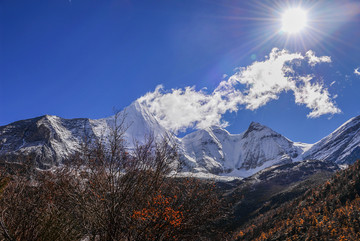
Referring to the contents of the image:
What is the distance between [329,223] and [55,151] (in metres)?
230

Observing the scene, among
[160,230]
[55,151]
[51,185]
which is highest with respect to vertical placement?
[55,151]

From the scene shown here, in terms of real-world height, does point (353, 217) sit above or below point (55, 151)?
below

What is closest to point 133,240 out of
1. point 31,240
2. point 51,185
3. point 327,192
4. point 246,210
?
point 31,240

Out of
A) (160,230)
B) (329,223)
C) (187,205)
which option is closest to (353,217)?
(329,223)

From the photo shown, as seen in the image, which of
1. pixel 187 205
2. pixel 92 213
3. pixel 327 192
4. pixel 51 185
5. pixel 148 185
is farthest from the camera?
pixel 327 192

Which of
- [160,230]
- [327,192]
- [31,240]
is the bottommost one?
[327,192]

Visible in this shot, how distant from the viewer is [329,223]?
13664 millimetres

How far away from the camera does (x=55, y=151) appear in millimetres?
199875

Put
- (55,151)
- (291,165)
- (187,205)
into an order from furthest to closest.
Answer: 1. (55,151)
2. (291,165)
3. (187,205)

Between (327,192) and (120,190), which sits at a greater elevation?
(120,190)

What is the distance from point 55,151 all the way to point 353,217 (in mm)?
231577

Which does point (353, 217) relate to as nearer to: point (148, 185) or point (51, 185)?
point (148, 185)

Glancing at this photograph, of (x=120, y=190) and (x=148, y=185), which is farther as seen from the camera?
(x=148, y=185)

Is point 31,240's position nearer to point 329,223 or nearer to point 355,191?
point 329,223
